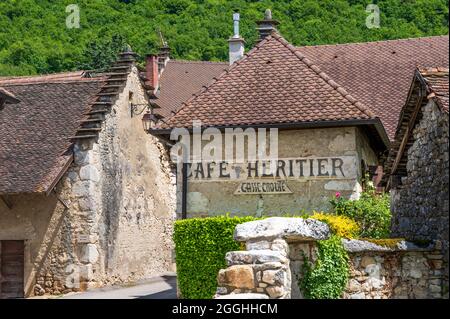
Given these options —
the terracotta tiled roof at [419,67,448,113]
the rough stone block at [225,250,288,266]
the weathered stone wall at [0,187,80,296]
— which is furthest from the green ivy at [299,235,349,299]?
the weathered stone wall at [0,187,80,296]

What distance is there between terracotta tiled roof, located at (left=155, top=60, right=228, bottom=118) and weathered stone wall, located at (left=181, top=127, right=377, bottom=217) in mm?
21704

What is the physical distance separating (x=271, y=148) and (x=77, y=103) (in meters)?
9.21

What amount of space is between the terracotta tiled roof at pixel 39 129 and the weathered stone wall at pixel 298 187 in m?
5.65

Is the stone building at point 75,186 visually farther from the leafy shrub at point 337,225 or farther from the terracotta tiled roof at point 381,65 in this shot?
the leafy shrub at point 337,225

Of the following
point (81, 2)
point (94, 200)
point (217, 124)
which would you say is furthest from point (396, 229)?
point (81, 2)

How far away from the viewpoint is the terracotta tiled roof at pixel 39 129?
2269 cm

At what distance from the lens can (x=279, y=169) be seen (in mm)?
17609

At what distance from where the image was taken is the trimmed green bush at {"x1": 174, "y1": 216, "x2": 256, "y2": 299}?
14.9 m

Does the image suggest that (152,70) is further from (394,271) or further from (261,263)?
(261,263)

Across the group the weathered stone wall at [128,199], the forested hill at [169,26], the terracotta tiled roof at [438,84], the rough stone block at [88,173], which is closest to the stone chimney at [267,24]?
the weathered stone wall at [128,199]

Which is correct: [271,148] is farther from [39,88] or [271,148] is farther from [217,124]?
[39,88]

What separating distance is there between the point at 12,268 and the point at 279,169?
357 inches

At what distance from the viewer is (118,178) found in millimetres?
24734

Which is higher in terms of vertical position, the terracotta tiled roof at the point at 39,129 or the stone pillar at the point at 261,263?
the terracotta tiled roof at the point at 39,129
